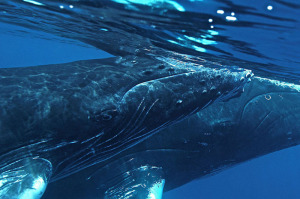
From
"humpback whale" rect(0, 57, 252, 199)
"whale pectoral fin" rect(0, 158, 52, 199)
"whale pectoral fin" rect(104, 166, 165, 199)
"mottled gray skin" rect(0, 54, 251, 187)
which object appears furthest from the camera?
"whale pectoral fin" rect(104, 166, 165, 199)

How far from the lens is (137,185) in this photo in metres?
6.98

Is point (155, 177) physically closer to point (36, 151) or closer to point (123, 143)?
point (123, 143)

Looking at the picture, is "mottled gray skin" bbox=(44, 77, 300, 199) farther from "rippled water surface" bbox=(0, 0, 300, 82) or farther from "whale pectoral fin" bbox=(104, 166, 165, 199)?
"rippled water surface" bbox=(0, 0, 300, 82)

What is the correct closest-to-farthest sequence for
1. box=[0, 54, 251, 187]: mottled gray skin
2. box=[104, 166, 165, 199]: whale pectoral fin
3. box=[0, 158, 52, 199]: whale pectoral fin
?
box=[0, 158, 52, 199]: whale pectoral fin, box=[0, 54, 251, 187]: mottled gray skin, box=[104, 166, 165, 199]: whale pectoral fin

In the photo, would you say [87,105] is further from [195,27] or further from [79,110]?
[195,27]

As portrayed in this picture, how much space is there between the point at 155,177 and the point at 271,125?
4.71 meters

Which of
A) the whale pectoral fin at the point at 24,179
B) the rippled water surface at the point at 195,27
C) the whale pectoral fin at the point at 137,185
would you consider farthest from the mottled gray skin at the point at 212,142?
the whale pectoral fin at the point at 24,179

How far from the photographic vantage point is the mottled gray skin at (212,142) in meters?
7.06

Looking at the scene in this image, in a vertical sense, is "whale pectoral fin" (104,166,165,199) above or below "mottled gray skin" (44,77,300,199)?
below

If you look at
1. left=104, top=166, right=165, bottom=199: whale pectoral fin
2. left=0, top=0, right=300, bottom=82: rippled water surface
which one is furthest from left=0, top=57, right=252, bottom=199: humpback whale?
left=0, top=0, right=300, bottom=82: rippled water surface

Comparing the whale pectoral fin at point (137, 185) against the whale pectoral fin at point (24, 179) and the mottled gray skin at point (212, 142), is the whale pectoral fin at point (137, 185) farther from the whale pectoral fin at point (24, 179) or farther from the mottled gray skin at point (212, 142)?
the whale pectoral fin at point (24, 179)

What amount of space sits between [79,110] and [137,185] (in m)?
3.06

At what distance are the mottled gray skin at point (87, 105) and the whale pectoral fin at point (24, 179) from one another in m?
0.08

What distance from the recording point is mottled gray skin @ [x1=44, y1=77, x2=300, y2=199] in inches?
278
